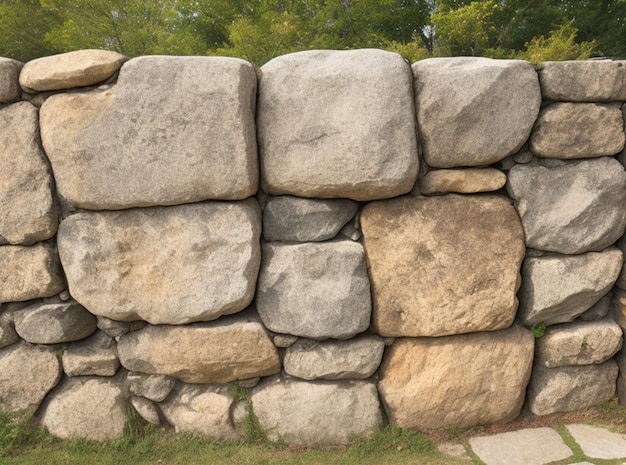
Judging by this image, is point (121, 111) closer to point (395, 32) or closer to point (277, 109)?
point (277, 109)

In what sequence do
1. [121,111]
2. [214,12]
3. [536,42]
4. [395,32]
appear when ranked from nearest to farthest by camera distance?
[121,111], [536,42], [214,12], [395,32]

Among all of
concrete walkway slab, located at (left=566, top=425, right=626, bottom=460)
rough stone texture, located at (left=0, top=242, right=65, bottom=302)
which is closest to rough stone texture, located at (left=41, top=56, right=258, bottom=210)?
rough stone texture, located at (left=0, top=242, right=65, bottom=302)

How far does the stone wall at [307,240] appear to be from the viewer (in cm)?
207

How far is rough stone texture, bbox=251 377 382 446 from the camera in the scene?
232 centimetres

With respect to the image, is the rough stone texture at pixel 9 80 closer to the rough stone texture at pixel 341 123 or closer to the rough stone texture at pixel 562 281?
the rough stone texture at pixel 341 123

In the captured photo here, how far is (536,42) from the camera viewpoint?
22.3 feet

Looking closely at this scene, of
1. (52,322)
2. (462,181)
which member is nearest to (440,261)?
(462,181)

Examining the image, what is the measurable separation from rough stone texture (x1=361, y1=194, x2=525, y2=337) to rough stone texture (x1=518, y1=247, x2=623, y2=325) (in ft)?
0.42

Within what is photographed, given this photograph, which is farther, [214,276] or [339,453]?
[339,453]

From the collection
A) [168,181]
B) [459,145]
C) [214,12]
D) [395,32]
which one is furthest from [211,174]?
[395,32]

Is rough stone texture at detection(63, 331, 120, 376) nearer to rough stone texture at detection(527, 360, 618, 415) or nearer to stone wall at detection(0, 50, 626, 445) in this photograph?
stone wall at detection(0, 50, 626, 445)

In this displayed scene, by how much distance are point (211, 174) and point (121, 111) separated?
0.46 meters

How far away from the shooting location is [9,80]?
212cm

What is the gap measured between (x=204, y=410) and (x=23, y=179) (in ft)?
4.47
